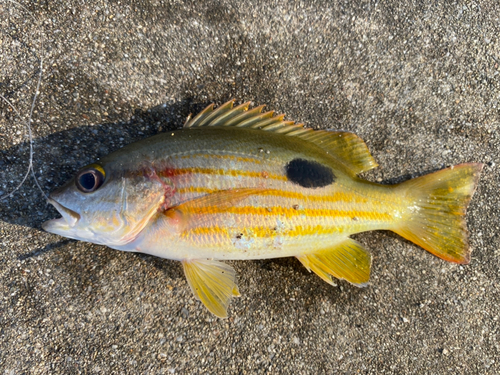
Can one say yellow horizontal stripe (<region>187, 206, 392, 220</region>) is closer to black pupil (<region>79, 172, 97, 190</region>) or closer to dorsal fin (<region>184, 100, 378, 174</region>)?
dorsal fin (<region>184, 100, 378, 174</region>)

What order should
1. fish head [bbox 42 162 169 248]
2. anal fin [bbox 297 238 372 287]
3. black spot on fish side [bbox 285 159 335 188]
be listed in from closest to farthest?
fish head [bbox 42 162 169 248]
black spot on fish side [bbox 285 159 335 188]
anal fin [bbox 297 238 372 287]

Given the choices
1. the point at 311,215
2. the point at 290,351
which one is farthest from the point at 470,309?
the point at 311,215

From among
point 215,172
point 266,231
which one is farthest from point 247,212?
point 215,172

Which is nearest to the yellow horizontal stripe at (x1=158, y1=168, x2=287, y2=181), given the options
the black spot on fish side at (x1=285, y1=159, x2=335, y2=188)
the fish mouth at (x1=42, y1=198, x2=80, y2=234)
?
the black spot on fish side at (x1=285, y1=159, x2=335, y2=188)

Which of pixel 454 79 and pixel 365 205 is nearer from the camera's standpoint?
pixel 365 205

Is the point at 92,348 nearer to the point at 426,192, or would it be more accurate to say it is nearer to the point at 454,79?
the point at 426,192

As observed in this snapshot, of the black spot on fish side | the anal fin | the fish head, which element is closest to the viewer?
the fish head

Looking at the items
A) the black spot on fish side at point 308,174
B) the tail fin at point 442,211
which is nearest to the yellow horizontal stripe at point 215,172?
the black spot on fish side at point 308,174
